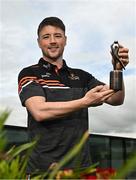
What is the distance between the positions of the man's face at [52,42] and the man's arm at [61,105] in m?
0.31

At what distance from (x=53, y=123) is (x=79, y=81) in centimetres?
40

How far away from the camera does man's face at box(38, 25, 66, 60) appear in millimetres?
2721

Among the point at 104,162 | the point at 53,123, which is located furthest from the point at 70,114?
the point at 104,162

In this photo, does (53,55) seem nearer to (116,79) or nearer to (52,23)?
(52,23)

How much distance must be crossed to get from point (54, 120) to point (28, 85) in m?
0.26

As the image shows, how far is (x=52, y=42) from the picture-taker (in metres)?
2.71

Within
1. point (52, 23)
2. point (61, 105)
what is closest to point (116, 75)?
point (61, 105)

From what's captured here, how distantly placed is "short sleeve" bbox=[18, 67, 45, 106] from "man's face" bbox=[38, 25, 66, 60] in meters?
0.15

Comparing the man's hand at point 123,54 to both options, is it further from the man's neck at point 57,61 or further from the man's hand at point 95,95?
the man's neck at point 57,61

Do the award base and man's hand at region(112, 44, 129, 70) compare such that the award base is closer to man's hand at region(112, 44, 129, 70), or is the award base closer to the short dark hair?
man's hand at region(112, 44, 129, 70)

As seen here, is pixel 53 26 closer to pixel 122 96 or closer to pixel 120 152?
pixel 122 96

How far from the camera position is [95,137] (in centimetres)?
1027

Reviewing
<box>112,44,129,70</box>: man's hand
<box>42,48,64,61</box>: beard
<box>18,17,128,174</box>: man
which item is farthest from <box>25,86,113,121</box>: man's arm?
<box>42,48,64,61</box>: beard

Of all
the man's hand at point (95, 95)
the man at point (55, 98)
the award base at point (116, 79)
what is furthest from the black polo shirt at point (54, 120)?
Answer: the award base at point (116, 79)
